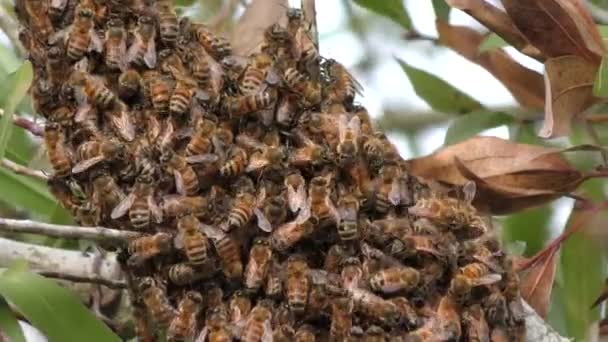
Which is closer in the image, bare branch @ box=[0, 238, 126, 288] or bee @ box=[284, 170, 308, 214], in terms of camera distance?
bee @ box=[284, 170, 308, 214]

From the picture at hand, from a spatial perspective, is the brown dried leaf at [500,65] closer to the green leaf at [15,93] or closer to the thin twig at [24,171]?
the thin twig at [24,171]

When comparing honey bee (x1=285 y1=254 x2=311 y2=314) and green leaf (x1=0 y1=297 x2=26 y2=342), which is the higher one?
honey bee (x1=285 y1=254 x2=311 y2=314)

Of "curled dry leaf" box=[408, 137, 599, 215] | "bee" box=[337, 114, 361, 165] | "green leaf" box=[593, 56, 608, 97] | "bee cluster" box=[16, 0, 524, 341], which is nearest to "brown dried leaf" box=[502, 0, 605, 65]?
"green leaf" box=[593, 56, 608, 97]

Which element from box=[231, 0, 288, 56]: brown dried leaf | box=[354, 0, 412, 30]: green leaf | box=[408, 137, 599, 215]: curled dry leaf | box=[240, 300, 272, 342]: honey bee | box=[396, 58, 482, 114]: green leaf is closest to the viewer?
box=[240, 300, 272, 342]: honey bee

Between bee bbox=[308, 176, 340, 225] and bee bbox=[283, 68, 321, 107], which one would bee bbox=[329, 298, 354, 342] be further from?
bee bbox=[283, 68, 321, 107]

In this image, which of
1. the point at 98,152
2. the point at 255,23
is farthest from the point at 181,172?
the point at 255,23

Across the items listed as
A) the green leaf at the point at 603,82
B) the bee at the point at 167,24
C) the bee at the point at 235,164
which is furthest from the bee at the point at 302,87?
the green leaf at the point at 603,82
